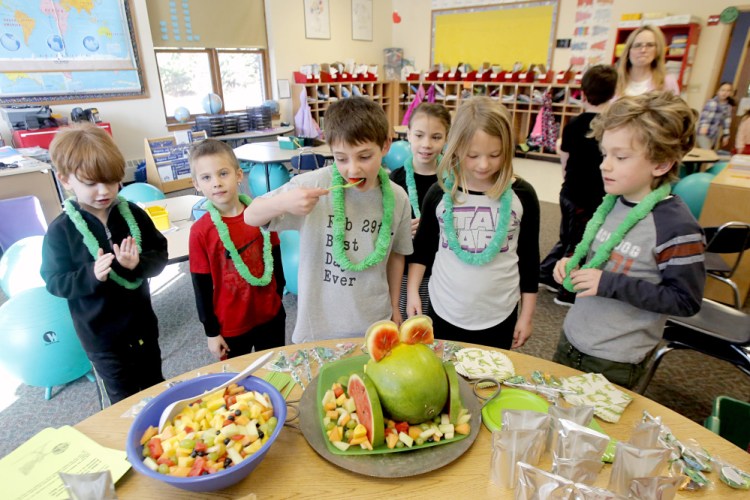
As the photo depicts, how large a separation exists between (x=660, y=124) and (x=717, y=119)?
23.1 ft

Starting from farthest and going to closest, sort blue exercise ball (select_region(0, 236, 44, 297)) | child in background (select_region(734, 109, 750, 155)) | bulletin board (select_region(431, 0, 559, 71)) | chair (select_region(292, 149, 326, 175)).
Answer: bulletin board (select_region(431, 0, 559, 71)) → chair (select_region(292, 149, 326, 175)) → child in background (select_region(734, 109, 750, 155)) → blue exercise ball (select_region(0, 236, 44, 297))

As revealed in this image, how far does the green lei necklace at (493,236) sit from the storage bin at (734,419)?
0.94m

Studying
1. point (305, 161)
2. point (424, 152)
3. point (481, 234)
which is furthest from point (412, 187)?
point (305, 161)

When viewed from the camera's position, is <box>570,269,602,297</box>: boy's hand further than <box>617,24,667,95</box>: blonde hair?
No

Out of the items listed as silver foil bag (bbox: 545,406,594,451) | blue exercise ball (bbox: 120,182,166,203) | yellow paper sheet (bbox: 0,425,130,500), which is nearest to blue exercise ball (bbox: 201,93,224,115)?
blue exercise ball (bbox: 120,182,166,203)

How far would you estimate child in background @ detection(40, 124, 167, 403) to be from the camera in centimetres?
158

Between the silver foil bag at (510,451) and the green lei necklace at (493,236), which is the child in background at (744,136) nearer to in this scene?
the green lei necklace at (493,236)

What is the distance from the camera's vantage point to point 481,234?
1650mm

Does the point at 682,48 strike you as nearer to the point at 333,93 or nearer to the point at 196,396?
the point at 333,93

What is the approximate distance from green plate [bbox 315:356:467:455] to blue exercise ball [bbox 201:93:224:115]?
6.98 meters

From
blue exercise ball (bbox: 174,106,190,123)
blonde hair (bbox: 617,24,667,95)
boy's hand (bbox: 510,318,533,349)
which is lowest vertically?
boy's hand (bbox: 510,318,533,349)

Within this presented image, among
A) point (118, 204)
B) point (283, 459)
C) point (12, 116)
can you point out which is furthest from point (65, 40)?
point (283, 459)

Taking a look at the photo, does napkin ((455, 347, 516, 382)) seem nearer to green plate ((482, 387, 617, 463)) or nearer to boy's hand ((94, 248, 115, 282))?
green plate ((482, 387, 617, 463))

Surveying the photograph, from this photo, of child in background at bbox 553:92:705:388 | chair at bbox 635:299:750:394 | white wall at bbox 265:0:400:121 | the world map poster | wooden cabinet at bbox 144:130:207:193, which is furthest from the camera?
white wall at bbox 265:0:400:121
